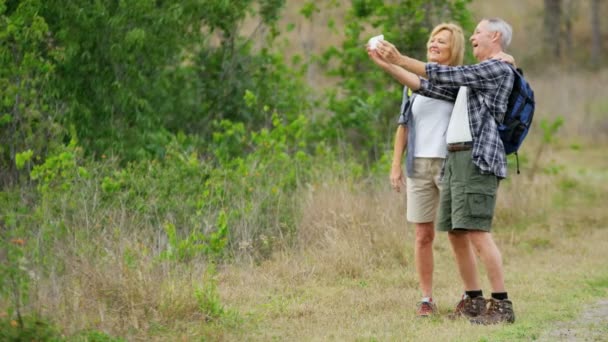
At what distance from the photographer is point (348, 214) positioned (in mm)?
9227

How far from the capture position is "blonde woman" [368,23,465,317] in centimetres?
684

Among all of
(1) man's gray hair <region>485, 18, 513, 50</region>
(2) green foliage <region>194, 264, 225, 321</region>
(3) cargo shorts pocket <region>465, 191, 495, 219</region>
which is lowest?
(2) green foliage <region>194, 264, 225, 321</region>

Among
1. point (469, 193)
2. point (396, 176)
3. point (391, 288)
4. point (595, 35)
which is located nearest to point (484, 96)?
point (469, 193)

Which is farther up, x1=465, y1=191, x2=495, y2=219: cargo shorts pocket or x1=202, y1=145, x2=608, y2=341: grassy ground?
x1=465, y1=191, x2=495, y2=219: cargo shorts pocket

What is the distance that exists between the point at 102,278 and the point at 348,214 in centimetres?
353

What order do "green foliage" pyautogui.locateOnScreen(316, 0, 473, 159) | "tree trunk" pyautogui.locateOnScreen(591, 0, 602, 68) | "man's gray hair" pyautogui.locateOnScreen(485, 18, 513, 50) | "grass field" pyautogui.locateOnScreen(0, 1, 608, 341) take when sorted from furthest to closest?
"tree trunk" pyautogui.locateOnScreen(591, 0, 602, 68)
"green foliage" pyautogui.locateOnScreen(316, 0, 473, 159)
"man's gray hair" pyautogui.locateOnScreen(485, 18, 513, 50)
"grass field" pyautogui.locateOnScreen(0, 1, 608, 341)

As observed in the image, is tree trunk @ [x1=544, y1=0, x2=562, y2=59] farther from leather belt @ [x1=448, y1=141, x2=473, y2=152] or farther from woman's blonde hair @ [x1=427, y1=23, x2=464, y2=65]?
leather belt @ [x1=448, y1=141, x2=473, y2=152]

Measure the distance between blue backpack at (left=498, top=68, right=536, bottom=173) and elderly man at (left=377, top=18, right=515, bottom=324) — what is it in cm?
5

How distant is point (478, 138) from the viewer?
653cm

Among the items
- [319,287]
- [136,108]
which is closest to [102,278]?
[319,287]

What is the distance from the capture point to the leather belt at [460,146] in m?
6.58

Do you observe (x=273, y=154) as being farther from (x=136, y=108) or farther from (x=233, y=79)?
(x=233, y=79)

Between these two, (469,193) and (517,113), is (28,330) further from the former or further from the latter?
(517,113)

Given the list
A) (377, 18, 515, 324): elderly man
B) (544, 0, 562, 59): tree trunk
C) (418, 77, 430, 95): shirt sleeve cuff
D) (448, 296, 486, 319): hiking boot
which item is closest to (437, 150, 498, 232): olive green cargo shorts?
(377, 18, 515, 324): elderly man
